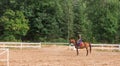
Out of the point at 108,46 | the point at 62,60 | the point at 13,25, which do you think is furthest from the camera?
the point at 13,25

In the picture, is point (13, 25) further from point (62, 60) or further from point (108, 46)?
point (62, 60)

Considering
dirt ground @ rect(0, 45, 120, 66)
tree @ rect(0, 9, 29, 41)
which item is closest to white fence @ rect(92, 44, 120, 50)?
dirt ground @ rect(0, 45, 120, 66)

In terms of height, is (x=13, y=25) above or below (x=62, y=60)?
below

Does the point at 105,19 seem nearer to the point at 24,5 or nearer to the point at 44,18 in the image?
the point at 44,18

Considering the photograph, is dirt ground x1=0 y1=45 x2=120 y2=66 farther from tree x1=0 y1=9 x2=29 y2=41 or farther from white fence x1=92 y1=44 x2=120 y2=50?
tree x1=0 y1=9 x2=29 y2=41

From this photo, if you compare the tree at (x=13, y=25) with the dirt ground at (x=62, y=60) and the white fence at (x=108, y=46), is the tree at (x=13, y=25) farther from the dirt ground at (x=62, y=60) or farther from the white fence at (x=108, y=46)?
the dirt ground at (x=62, y=60)

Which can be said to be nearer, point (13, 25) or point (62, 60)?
point (62, 60)

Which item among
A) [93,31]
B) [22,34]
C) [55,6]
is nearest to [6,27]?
[22,34]

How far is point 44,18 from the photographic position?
5506cm

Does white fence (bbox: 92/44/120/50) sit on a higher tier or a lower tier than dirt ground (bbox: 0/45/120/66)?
lower

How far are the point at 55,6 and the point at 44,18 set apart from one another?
9.08 ft

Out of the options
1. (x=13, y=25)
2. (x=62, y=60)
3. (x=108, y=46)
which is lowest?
(x=108, y=46)

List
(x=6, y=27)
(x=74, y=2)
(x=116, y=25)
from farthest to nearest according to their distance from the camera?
(x=74, y=2) < (x=116, y=25) < (x=6, y=27)

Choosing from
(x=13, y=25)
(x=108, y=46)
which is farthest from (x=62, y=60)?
(x=13, y=25)
